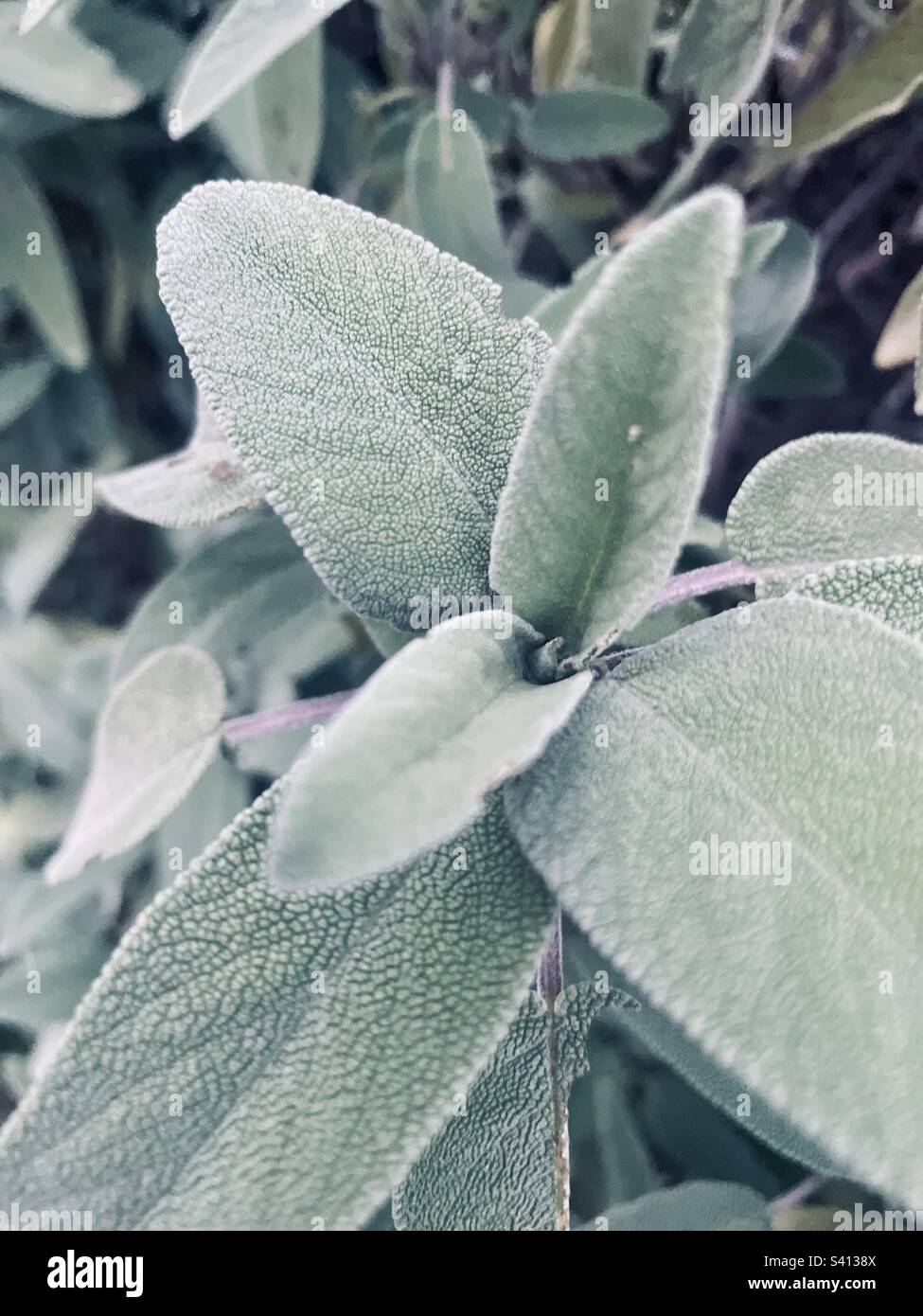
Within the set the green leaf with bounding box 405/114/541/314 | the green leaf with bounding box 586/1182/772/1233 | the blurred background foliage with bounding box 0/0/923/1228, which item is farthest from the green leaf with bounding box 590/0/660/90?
the green leaf with bounding box 586/1182/772/1233

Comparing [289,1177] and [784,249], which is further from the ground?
[784,249]

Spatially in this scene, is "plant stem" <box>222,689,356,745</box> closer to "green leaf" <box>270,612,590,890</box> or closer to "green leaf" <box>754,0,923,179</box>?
"green leaf" <box>270,612,590,890</box>

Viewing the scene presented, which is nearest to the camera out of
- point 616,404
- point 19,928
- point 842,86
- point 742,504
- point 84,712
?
point 616,404

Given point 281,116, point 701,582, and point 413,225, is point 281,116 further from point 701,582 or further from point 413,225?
point 701,582

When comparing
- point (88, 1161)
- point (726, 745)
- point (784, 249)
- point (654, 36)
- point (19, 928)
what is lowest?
point (19, 928)

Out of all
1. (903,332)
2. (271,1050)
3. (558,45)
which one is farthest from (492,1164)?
(558,45)

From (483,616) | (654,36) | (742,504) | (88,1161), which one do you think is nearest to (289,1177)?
(88,1161)
